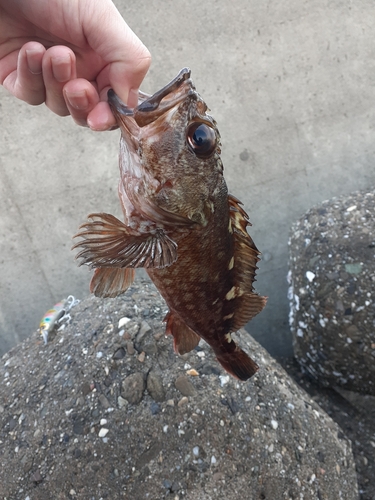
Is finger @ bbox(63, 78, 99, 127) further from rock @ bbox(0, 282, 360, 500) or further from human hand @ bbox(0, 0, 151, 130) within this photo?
rock @ bbox(0, 282, 360, 500)

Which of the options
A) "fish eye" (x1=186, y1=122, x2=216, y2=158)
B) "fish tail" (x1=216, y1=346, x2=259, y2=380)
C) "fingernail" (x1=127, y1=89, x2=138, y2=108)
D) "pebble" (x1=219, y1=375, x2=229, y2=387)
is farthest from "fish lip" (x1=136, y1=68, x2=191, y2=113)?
"pebble" (x1=219, y1=375, x2=229, y2=387)

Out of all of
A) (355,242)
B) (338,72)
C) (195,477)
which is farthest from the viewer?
(338,72)

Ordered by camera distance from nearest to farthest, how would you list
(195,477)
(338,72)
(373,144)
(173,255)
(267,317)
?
1. (173,255)
2. (195,477)
3. (338,72)
4. (373,144)
5. (267,317)

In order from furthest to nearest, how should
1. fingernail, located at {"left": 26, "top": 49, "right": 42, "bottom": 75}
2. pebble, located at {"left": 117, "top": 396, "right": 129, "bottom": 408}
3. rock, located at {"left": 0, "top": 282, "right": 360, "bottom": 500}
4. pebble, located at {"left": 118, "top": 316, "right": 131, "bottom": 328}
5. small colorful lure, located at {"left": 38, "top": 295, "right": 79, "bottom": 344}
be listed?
Result: 1. small colorful lure, located at {"left": 38, "top": 295, "right": 79, "bottom": 344}
2. pebble, located at {"left": 118, "top": 316, "right": 131, "bottom": 328}
3. pebble, located at {"left": 117, "top": 396, "right": 129, "bottom": 408}
4. rock, located at {"left": 0, "top": 282, "right": 360, "bottom": 500}
5. fingernail, located at {"left": 26, "top": 49, "right": 42, "bottom": 75}

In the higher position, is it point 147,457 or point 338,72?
point 338,72

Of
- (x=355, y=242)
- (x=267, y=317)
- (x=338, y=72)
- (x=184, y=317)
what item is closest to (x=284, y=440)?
(x=184, y=317)

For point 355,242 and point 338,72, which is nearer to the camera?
point 355,242

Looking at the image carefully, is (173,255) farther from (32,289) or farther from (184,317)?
(32,289)
